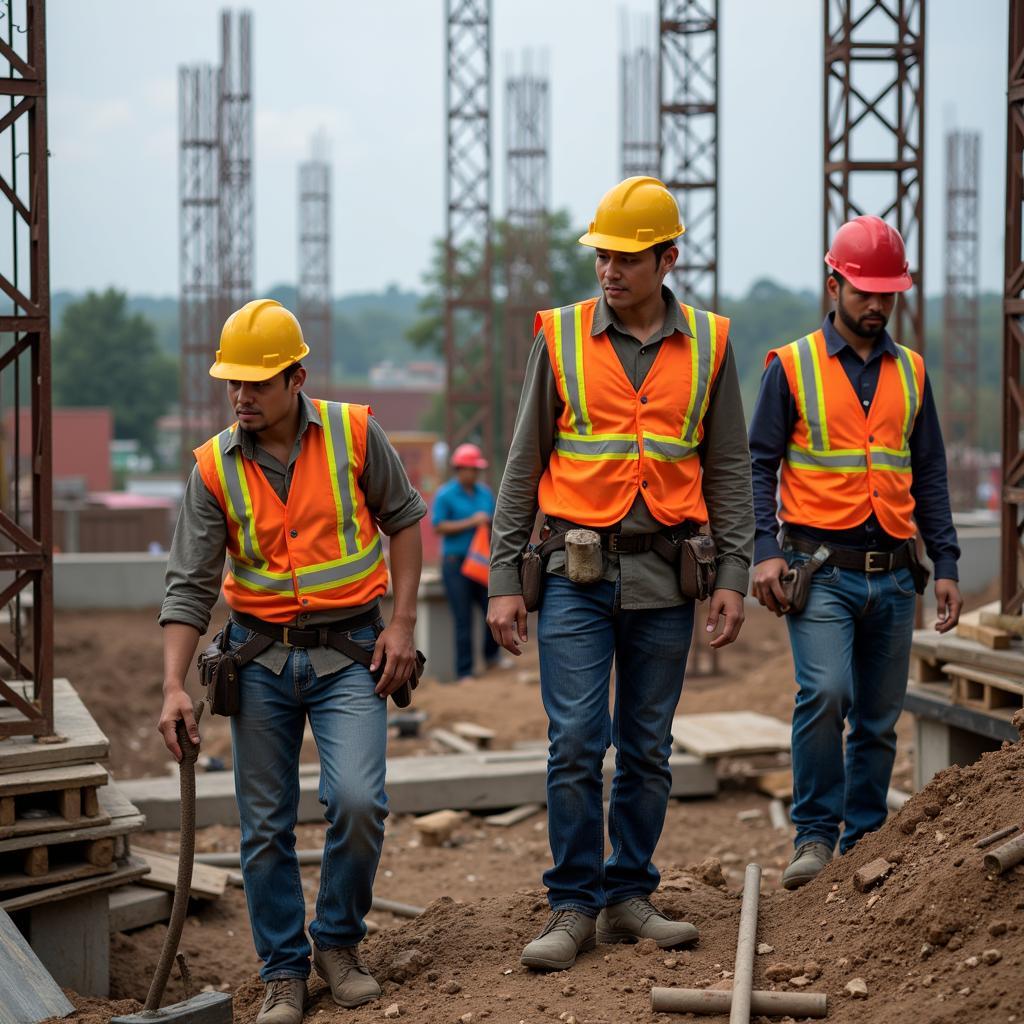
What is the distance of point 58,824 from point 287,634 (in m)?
1.74

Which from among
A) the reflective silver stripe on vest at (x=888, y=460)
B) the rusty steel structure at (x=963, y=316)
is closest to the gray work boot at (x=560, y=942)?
the reflective silver stripe on vest at (x=888, y=460)

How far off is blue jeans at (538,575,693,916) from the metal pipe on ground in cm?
248

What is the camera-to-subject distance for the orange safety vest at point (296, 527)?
13.9ft

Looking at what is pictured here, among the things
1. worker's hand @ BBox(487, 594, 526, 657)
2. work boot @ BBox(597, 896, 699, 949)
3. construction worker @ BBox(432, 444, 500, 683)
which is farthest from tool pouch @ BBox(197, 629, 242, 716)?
construction worker @ BBox(432, 444, 500, 683)

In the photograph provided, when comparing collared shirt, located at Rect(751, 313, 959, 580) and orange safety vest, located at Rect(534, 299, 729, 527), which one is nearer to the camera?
orange safety vest, located at Rect(534, 299, 729, 527)

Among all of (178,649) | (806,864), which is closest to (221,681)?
(178,649)

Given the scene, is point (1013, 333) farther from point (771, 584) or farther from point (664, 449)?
point (664, 449)

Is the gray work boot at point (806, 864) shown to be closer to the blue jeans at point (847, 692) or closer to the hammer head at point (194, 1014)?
the blue jeans at point (847, 692)

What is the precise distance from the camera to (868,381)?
5.12 m

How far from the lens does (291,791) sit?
429 cm

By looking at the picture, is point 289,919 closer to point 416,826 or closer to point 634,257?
point 634,257

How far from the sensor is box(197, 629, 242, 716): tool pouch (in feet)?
13.6

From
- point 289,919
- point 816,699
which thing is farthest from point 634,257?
point 289,919

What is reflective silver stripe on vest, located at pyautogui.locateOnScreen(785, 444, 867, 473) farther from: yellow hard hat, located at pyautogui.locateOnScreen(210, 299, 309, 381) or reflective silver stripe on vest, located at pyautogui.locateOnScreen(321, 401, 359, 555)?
yellow hard hat, located at pyautogui.locateOnScreen(210, 299, 309, 381)
